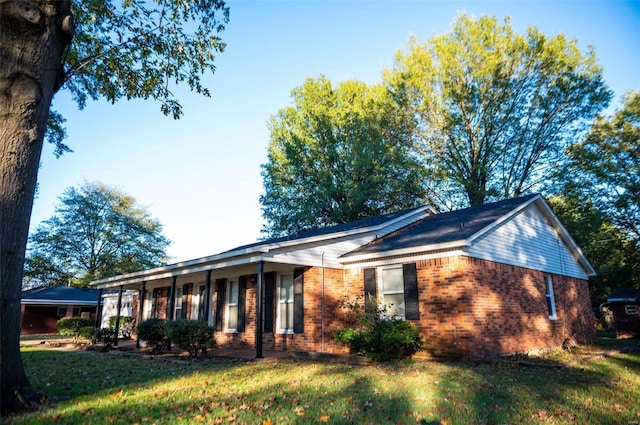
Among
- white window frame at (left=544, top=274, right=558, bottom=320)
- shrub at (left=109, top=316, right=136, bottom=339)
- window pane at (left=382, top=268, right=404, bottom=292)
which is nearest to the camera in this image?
window pane at (left=382, top=268, right=404, bottom=292)

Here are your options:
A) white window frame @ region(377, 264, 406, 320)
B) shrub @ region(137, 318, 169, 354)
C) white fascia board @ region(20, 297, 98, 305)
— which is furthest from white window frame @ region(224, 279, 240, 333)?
white fascia board @ region(20, 297, 98, 305)

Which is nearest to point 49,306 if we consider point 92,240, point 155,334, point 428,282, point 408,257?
point 92,240

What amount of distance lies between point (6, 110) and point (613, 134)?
28.3m

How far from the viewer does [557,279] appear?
47.4 ft

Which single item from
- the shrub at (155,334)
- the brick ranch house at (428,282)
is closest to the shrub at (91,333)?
the brick ranch house at (428,282)

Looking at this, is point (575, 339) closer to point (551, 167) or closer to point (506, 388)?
point (506, 388)

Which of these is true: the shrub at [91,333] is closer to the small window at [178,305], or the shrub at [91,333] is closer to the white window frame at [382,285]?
the small window at [178,305]

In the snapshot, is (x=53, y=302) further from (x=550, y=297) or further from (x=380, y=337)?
(x=550, y=297)

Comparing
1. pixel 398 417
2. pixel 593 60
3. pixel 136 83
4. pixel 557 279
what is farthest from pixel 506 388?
pixel 593 60

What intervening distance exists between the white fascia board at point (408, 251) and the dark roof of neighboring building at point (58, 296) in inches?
1192

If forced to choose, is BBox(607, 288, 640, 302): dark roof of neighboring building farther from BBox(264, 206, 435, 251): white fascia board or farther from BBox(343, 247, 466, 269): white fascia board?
BBox(343, 247, 466, 269): white fascia board

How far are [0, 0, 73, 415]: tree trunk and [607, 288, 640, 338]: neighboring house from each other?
72.4 ft

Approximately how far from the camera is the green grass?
5008 mm

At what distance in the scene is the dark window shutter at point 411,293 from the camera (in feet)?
35.4
